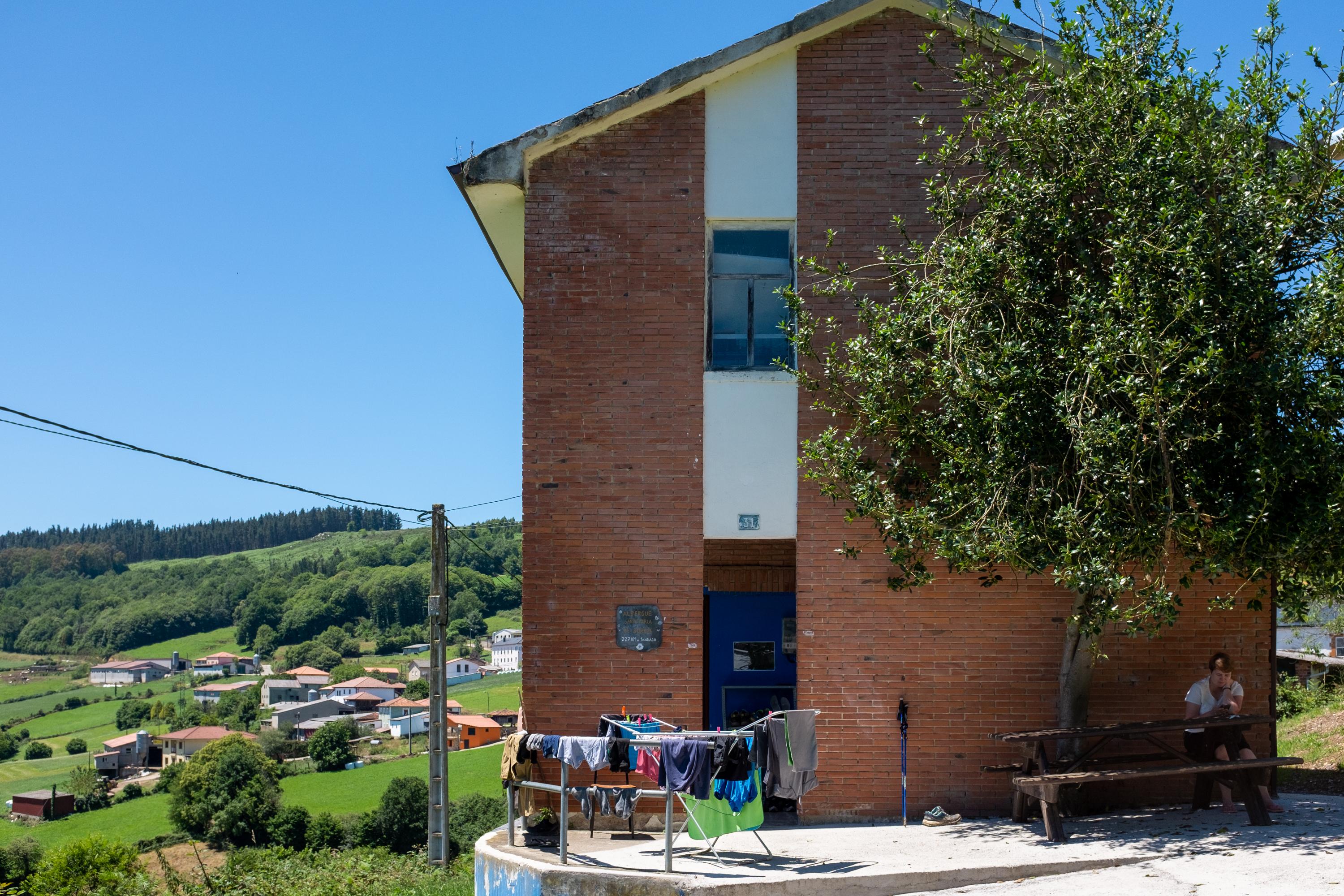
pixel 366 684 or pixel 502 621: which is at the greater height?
pixel 502 621

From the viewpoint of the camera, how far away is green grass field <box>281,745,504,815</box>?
75188 mm

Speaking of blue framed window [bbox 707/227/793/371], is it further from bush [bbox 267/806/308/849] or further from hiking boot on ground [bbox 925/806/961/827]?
bush [bbox 267/806/308/849]

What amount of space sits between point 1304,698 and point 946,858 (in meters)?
16.0

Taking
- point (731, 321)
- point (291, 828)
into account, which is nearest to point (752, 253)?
point (731, 321)

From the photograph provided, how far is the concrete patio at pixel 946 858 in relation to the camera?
26.8 ft

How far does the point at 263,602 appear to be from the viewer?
169 metres

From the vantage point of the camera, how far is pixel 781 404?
1109 cm

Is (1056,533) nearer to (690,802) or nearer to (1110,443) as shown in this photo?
(1110,443)

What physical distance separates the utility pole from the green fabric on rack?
930cm

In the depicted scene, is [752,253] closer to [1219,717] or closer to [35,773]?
[1219,717]

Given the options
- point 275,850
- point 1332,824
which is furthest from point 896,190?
point 275,850

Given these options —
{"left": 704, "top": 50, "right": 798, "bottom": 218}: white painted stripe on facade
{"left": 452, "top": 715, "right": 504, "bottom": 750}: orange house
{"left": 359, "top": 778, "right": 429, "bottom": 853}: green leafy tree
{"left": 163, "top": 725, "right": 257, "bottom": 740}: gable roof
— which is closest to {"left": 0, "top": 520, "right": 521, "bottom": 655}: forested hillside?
{"left": 452, "top": 715, "right": 504, "bottom": 750}: orange house

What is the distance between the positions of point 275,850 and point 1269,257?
26.0 meters

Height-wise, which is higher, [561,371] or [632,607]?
[561,371]
